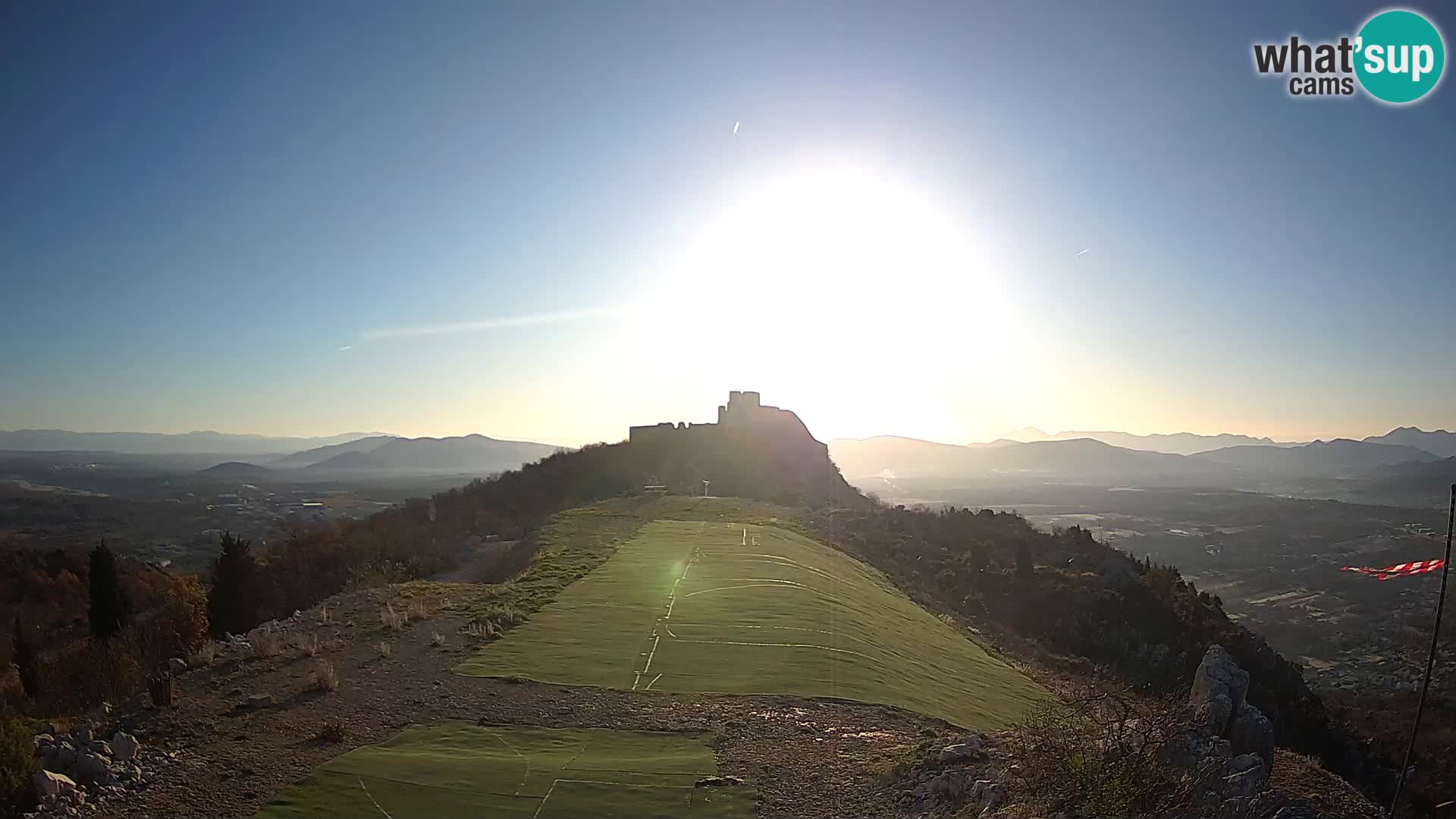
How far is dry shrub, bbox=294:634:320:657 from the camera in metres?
10.0

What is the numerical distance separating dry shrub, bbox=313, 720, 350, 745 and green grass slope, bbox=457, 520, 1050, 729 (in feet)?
6.70

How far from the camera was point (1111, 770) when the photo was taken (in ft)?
17.3

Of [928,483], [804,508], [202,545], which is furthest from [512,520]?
[928,483]

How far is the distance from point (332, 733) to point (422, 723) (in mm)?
837

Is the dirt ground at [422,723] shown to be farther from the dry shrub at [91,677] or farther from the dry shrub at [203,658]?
the dry shrub at [91,677]

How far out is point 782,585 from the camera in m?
13.9

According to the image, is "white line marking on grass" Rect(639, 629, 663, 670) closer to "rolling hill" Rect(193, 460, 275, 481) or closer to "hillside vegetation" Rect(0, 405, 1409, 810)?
"hillside vegetation" Rect(0, 405, 1409, 810)

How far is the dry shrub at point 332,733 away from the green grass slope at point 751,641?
2042 mm

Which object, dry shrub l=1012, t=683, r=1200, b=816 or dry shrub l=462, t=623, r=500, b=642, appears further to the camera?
dry shrub l=462, t=623, r=500, b=642

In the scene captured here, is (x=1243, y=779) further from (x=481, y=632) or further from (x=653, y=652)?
(x=481, y=632)

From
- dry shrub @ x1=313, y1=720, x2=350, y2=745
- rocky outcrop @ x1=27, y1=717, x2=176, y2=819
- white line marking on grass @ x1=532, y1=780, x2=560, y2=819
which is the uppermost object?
rocky outcrop @ x1=27, y1=717, x2=176, y2=819

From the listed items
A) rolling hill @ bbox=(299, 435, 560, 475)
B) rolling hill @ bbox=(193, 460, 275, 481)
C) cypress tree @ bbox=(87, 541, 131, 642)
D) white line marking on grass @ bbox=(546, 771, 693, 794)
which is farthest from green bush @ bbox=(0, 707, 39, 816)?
rolling hill @ bbox=(299, 435, 560, 475)

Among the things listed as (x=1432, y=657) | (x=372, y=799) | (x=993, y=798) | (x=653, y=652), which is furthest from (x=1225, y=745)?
(x=372, y=799)

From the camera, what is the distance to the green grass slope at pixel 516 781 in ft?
18.1
